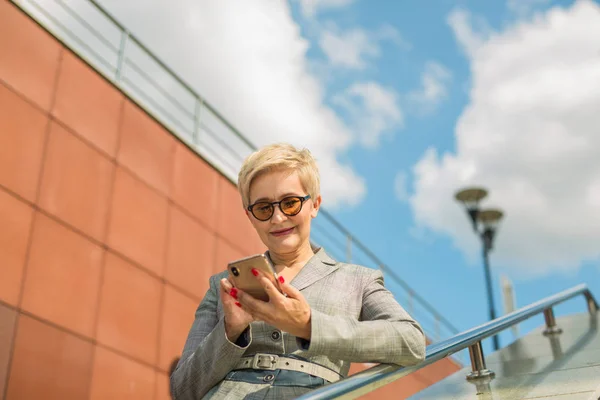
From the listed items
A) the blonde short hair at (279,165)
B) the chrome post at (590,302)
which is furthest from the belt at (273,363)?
the chrome post at (590,302)

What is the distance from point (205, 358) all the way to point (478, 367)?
2.56 metres

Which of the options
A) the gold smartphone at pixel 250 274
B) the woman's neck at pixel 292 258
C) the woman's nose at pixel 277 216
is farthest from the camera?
the woman's neck at pixel 292 258

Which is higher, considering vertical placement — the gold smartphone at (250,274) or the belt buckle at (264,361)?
the gold smartphone at (250,274)

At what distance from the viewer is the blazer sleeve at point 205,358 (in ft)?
6.56

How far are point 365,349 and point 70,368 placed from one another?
6128mm

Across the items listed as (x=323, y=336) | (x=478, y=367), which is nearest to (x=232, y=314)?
(x=323, y=336)

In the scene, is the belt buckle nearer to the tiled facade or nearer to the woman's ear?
the woman's ear

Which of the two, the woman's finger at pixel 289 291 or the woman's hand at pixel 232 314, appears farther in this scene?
the woman's hand at pixel 232 314

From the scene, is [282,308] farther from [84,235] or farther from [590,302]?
[84,235]

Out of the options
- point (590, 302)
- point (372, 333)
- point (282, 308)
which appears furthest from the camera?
point (590, 302)

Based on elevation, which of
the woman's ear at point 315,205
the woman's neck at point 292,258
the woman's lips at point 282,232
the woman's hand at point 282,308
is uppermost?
the woman's ear at point 315,205

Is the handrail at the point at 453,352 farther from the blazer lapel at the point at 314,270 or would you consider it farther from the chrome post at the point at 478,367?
the blazer lapel at the point at 314,270

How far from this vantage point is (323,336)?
1875mm

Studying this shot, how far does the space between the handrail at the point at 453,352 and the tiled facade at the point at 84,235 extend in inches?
189
